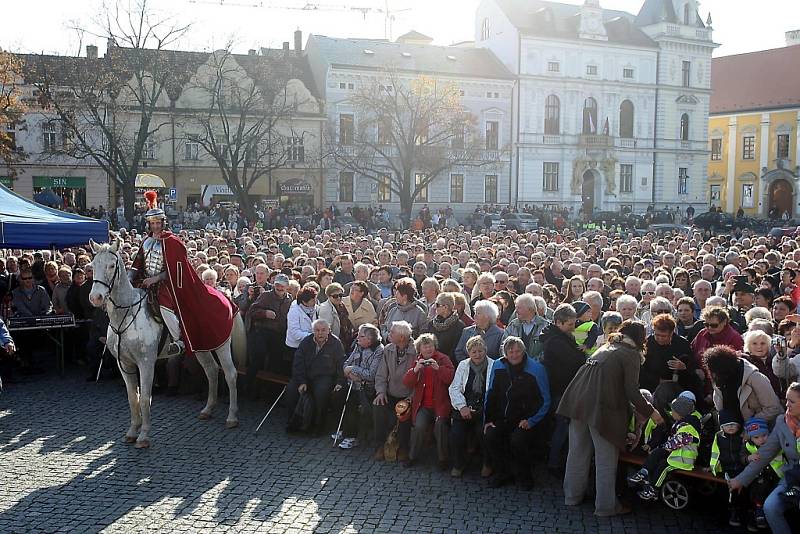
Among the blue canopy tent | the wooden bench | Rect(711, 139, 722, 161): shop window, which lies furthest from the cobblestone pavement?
Rect(711, 139, 722, 161): shop window

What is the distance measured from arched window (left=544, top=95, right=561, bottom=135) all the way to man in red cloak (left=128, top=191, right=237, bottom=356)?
166 ft

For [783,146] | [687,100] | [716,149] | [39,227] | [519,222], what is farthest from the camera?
[716,149]

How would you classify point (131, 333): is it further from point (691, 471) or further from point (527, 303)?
point (691, 471)

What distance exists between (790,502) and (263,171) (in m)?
40.4

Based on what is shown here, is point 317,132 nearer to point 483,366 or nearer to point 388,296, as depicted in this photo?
point 388,296

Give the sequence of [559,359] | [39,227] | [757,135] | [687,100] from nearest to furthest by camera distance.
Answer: [559,359], [39,227], [687,100], [757,135]

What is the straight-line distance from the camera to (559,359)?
28.5 ft

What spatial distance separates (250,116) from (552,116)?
22.3 metres

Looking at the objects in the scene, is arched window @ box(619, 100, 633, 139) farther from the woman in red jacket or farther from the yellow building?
the woman in red jacket

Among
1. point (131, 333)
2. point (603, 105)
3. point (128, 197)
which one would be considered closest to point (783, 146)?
point (603, 105)

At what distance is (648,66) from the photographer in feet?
200

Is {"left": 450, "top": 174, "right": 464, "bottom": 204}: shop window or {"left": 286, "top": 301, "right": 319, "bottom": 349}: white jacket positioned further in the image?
{"left": 450, "top": 174, "right": 464, "bottom": 204}: shop window

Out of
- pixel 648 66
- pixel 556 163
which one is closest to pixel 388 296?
pixel 556 163

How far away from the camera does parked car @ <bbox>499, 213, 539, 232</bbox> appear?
4344 cm
